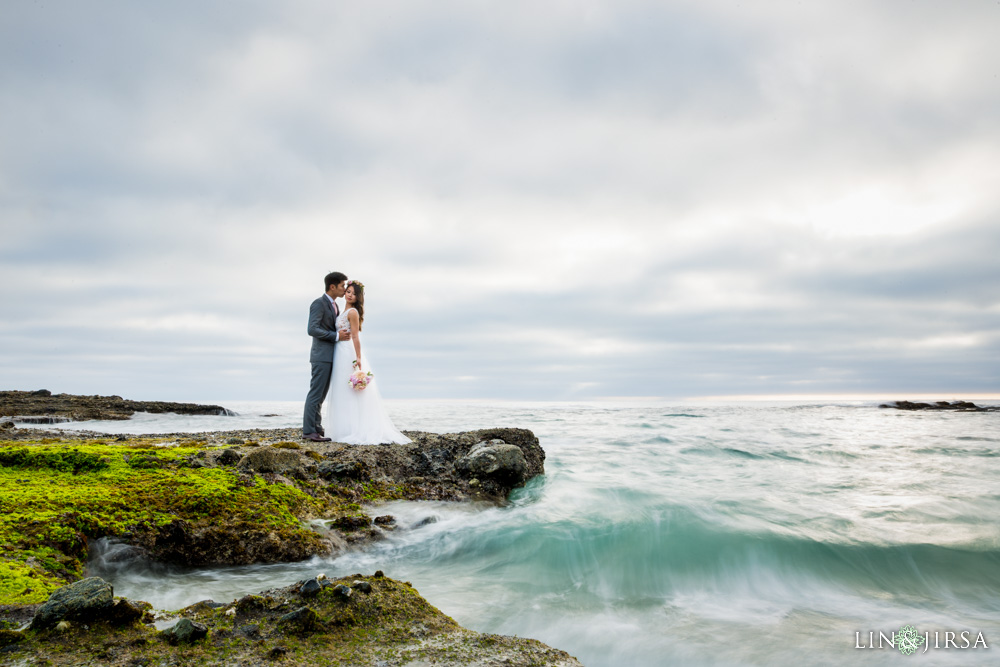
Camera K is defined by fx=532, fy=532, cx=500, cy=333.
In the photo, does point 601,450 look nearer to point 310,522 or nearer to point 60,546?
point 310,522

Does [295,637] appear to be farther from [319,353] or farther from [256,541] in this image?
[319,353]

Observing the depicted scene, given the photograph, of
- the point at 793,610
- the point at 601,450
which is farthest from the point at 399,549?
the point at 601,450

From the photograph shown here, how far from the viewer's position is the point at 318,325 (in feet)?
32.4

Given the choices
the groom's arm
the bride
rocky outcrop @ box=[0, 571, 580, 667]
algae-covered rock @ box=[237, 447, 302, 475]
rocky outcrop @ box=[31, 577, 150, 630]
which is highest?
the groom's arm

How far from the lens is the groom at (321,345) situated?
9828 millimetres

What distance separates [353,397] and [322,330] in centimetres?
138

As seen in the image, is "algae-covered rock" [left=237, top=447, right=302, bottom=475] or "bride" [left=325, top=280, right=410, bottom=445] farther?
"bride" [left=325, top=280, right=410, bottom=445]

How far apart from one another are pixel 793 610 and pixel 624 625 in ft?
5.64

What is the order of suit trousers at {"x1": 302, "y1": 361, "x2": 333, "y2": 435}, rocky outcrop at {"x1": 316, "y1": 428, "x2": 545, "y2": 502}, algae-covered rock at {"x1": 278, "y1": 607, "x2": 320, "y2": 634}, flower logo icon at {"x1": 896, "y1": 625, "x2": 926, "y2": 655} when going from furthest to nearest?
1. suit trousers at {"x1": 302, "y1": 361, "x2": 333, "y2": 435}
2. rocky outcrop at {"x1": 316, "y1": 428, "x2": 545, "y2": 502}
3. flower logo icon at {"x1": 896, "y1": 625, "x2": 926, "y2": 655}
4. algae-covered rock at {"x1": 278, "y1": 607, "x2": 320, "y2": 634}

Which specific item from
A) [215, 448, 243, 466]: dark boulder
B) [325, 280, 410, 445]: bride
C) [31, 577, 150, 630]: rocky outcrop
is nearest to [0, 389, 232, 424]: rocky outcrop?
[325, 280, 410, 445]: bride

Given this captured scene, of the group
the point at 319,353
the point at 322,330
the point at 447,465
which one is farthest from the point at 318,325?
the point at 447,465

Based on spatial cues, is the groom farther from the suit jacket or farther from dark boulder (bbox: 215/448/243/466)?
dark boulder (bbox: 215/448/243/466)

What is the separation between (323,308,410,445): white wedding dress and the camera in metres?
9.38

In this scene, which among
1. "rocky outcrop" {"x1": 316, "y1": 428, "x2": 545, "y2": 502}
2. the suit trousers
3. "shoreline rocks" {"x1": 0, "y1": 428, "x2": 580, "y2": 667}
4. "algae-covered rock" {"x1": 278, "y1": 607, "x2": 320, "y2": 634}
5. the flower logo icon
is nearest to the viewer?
"shoreline rocks" {"x1": 0, "y1": 428, "x2": 580, "y2": 667}
